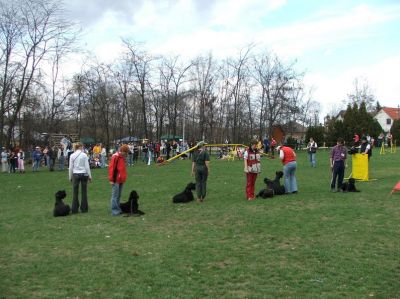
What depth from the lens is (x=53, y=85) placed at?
44875 millimetres

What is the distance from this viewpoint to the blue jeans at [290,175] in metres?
13.7

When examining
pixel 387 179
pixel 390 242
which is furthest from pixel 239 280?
pixel 387 179

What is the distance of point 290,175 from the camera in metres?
13.9

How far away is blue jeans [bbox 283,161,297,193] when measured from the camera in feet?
45.0

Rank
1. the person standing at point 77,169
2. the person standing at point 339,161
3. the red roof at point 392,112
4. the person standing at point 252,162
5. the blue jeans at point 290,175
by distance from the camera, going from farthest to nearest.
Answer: the red roof at point 392,112
the person standing at point 339,161
the blue jeans at point 290,175
the person standing at point 252,162
the person standing at point 77,169

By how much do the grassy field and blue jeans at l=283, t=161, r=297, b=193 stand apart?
111cm

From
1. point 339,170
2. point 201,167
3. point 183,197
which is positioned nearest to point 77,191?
point 183,197

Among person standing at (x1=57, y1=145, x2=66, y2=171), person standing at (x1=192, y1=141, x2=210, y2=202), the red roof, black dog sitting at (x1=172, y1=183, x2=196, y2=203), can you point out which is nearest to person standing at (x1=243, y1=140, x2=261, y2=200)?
person standing at (x1=192, y1=141, x2=210, y2=202)

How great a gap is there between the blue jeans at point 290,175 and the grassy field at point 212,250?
111cm

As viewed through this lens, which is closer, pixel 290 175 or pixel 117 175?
pixel 117 175

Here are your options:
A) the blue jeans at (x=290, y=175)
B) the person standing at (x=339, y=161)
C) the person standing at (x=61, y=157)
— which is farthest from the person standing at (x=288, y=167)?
the person standing at (x=61, y=157)

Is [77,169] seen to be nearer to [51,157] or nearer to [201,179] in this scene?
[201,179]

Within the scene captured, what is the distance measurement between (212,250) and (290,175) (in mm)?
7072

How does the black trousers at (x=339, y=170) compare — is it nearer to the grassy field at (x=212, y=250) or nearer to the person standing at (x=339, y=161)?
the person standing at (x=339, y=161)
